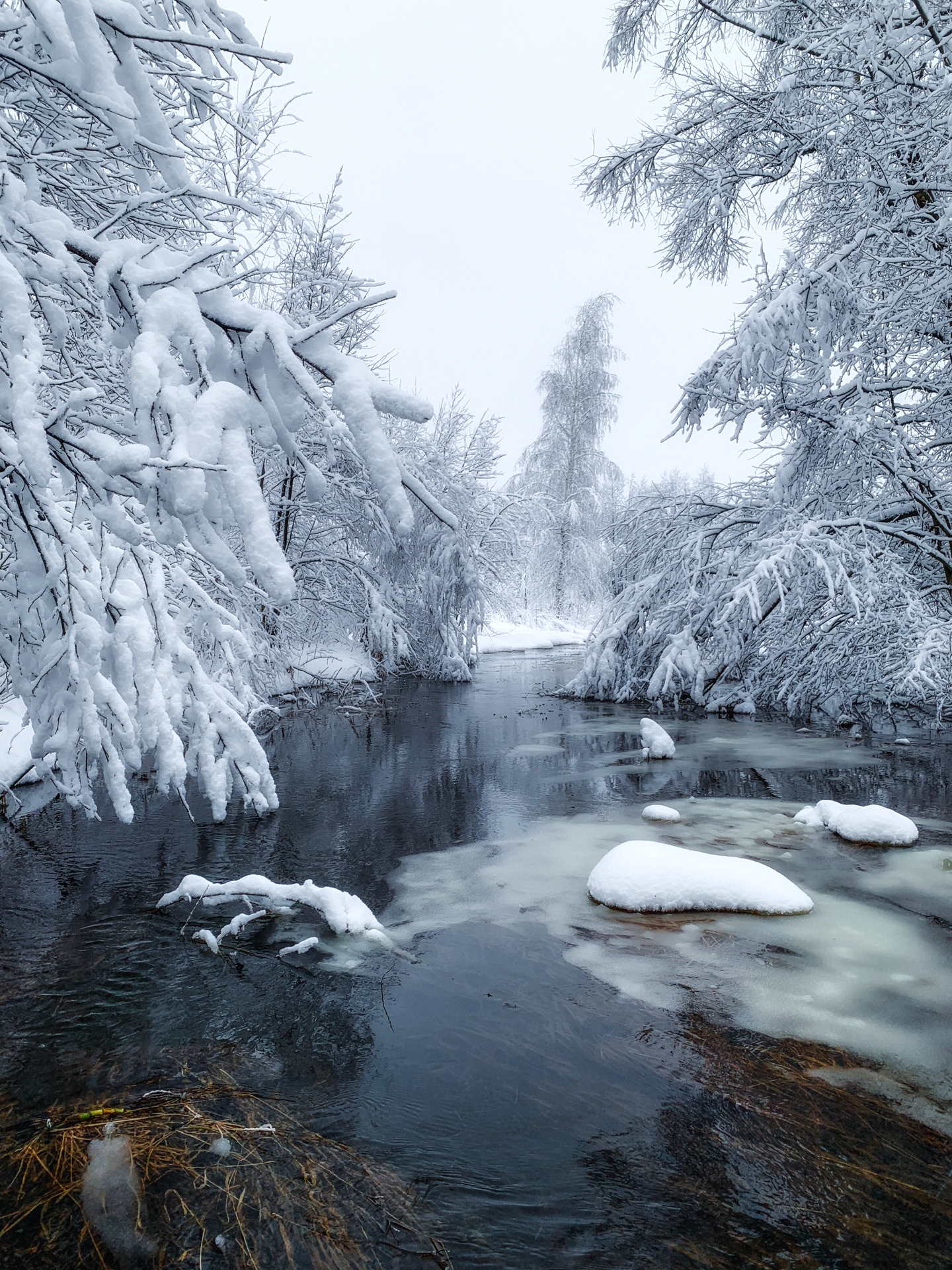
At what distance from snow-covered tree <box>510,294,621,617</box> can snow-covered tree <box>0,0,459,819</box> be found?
78.1ft

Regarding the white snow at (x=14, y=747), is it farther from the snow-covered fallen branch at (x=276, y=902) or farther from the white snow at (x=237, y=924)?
the white snow at (x=237, y=924)

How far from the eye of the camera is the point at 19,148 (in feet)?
8.00

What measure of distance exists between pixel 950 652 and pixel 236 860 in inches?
291

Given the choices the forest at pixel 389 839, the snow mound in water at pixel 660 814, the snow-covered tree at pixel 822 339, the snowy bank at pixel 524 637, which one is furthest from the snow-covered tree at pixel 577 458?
the snow mound in water at pixel 660 814

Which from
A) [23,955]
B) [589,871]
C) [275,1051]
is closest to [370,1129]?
[275,1051]

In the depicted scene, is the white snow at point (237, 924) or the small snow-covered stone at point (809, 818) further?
the small snow-covered stone at point (809, 818)

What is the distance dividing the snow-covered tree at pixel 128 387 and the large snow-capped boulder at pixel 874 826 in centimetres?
416

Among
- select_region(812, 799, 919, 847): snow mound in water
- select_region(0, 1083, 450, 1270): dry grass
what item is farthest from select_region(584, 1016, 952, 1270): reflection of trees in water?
select_region(812, 799, 919, 847): snow mound in water

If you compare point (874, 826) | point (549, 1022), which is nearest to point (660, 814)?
point (874, 826)

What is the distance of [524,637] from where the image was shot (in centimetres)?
2575

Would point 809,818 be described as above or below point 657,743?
below

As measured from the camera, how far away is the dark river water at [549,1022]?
6.87 ft

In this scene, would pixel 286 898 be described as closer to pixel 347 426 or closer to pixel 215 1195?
pixel 215 1195

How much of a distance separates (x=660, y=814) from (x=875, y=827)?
4.81 ft
